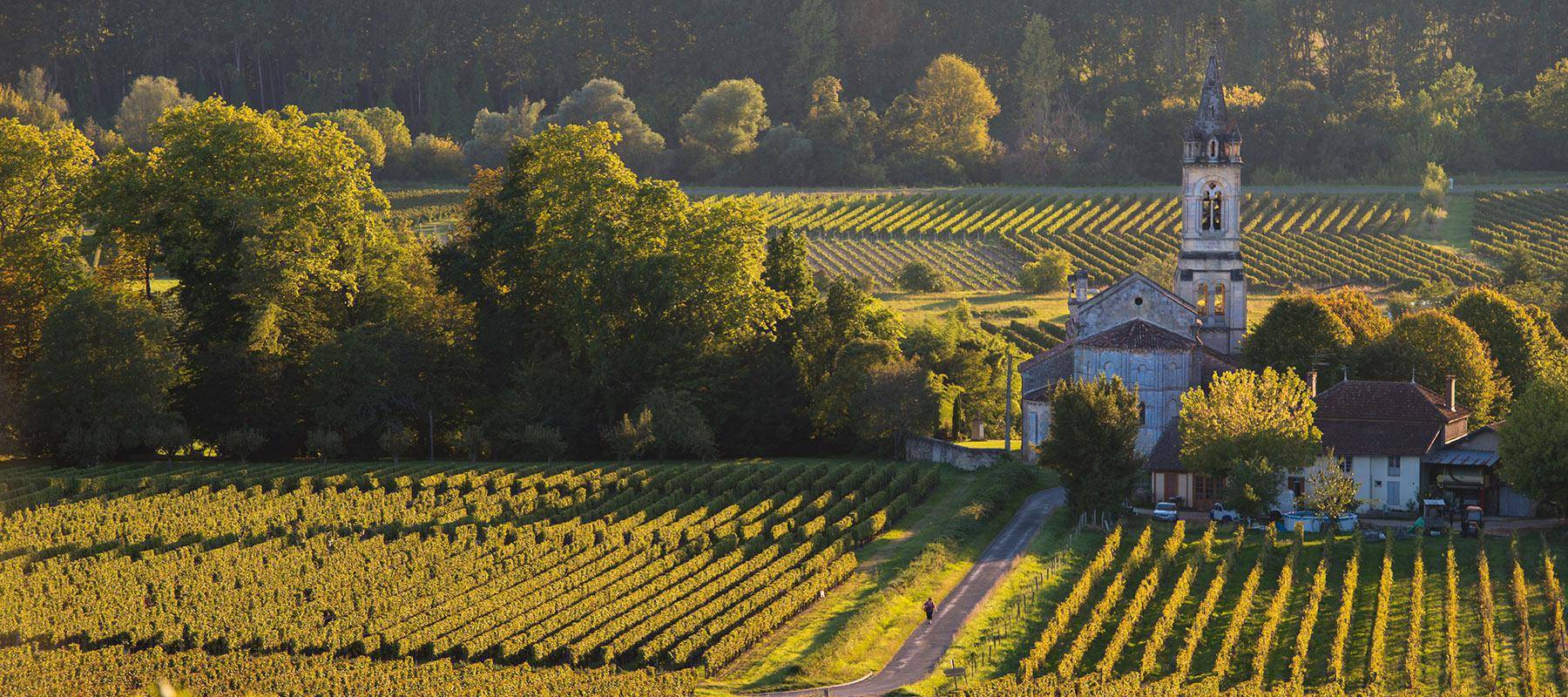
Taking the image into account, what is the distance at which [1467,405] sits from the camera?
247ft

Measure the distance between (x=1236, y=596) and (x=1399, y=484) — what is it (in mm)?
15103

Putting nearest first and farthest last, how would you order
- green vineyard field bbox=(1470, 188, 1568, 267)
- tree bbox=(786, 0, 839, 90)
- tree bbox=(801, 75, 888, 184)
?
green vineyard field bbox=(1470, 188, 1568, 267) → tree bbox=(801, 75, 888, 184) → tree bbox=(786, 0, 839, 90)

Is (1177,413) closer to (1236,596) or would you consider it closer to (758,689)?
(1236,596)

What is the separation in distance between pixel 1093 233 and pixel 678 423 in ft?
210

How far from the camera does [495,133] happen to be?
15038 centimetres

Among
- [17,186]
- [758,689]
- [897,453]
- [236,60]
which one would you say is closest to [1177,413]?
[897,453]

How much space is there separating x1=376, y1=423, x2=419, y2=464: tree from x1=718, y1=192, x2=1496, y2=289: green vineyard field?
158ft

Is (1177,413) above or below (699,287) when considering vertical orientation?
below

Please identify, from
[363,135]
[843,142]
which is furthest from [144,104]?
[843,142]

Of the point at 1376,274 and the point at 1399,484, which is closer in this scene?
the point at 1399,484

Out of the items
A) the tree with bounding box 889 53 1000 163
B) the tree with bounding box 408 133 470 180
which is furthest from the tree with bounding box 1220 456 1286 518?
the tree with bounding box 889 53 1000 163

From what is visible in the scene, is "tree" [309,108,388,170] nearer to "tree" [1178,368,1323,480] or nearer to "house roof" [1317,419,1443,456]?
"tree" [1178,368,1323,480]

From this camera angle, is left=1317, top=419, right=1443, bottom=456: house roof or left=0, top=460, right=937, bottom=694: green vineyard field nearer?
left=0, top=460, right=937, bottom=694: green vineyard field

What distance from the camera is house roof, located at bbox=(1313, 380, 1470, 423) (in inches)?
2729
